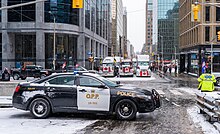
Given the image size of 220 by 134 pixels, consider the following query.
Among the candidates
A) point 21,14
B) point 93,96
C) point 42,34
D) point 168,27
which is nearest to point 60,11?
point 42,34

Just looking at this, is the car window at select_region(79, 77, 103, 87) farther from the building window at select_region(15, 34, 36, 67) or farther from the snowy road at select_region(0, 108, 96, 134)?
the building window at select_region(15, 34, 36, 67)

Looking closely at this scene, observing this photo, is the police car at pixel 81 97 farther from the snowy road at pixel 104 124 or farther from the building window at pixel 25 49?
the building window at pixel 25 49

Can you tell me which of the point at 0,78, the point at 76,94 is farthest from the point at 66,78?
the point at 0,78

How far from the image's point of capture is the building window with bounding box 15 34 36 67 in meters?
52.4

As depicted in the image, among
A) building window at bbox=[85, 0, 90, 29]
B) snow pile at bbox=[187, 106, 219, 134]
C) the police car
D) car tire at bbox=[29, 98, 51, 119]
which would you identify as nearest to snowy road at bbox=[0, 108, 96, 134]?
car tire at bbox=[29, 98, 51, 119]

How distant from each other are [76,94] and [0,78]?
1039 inches

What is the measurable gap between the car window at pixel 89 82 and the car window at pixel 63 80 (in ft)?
0.97

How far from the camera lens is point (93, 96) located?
10.4 m

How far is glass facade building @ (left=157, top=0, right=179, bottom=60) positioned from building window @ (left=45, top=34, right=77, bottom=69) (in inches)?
2858

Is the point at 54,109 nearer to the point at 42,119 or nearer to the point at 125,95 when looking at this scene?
the point at 42,119

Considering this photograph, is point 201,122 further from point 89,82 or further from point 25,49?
point 25,49

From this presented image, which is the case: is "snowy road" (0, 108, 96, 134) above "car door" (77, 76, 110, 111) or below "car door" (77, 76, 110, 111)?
below

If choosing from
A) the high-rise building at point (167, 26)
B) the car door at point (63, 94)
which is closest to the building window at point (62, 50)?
the car door at point (63, 94)

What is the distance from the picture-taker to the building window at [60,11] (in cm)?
5131
